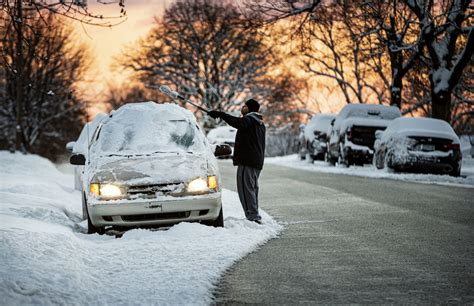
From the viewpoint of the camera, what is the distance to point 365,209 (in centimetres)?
1256

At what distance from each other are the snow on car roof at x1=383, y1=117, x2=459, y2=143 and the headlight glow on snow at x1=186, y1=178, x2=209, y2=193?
12.0 m

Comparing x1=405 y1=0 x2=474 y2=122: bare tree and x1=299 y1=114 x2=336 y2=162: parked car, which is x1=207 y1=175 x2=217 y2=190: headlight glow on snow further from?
x1=299 y1=114 x2=336 y2=162: parked car

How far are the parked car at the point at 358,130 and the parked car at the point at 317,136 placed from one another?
4186 millimetres

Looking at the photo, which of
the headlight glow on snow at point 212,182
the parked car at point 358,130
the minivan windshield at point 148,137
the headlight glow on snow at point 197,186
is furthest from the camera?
the parked car at point 358,130

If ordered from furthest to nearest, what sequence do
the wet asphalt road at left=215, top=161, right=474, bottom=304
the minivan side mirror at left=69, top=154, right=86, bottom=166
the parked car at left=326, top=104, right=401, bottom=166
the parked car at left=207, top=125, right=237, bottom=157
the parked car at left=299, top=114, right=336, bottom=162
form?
the parked car at left=207, top=125, right=237, bottom=157 → the parked car at left=299, top=114, right=336, bottom=162 → the parked car at left=326, top=104, right=401, bottom=166 → the minivan side mirror at left=69, top=154, right=86, bottom=166 → the wet asphalt road at left=215, top=161, right=474, bottom=304

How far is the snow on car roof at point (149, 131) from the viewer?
9867mm

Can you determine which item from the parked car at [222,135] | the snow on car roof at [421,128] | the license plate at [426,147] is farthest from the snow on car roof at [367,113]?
the parked car at [222,135]

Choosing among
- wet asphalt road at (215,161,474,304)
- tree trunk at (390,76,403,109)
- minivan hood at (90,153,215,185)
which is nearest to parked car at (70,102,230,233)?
minivan hood at (90,153,215,185)

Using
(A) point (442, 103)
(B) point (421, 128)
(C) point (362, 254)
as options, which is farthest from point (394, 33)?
(C) point (362, 254)

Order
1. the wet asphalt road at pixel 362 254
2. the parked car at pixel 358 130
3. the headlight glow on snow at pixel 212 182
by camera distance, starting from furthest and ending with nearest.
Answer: the parked car at pixel 358 130, the headlight glow on snow at pixel 212 182, the wet asphalt road at pixel 362 254

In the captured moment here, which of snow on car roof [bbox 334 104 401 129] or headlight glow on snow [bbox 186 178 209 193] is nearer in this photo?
headlight glow on snow [bbox 186 178 209 193]

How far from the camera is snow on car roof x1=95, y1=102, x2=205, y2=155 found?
388 inches

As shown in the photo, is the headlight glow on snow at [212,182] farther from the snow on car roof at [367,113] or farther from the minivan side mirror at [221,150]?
the snow on car roof at [367,113]

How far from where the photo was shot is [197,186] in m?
9.11
